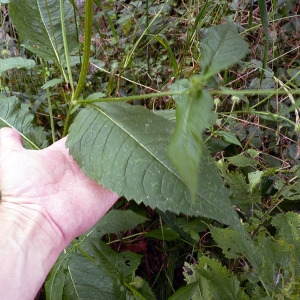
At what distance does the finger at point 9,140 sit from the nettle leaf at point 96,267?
0.38 metres

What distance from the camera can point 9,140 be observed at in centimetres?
132

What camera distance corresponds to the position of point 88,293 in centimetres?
128

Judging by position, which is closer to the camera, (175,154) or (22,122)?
(175,154)

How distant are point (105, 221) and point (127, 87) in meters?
0.85

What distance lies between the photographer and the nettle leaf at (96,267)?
123 centimetres

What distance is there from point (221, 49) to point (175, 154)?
1.17ft

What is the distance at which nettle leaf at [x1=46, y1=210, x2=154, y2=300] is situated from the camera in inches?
48.5

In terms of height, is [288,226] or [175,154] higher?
[175,154]

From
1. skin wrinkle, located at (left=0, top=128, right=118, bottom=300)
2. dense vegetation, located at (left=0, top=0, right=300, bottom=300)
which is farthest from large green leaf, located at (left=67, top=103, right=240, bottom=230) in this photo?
skin wrinkle, located at (left=0, top=128, right=118, bottom=300)

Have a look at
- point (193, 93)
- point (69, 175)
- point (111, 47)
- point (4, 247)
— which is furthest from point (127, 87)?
point (193, 93)

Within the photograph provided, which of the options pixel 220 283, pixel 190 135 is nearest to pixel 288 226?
pixel 220 283

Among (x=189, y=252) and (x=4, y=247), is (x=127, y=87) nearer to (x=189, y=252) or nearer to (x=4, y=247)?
(x=189, y=252)

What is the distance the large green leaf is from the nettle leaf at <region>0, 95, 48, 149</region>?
1.35ft

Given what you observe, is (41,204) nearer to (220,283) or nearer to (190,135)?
(220,283)
